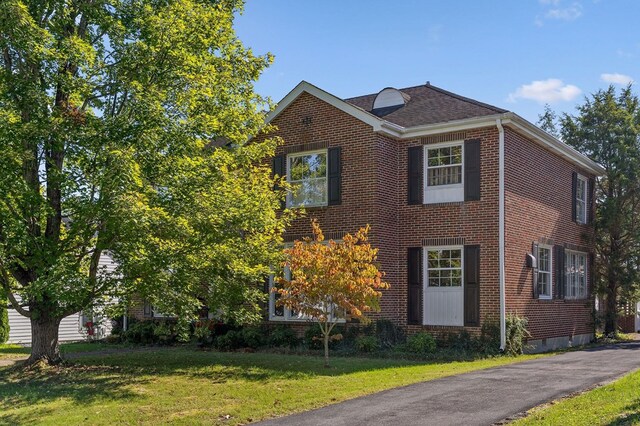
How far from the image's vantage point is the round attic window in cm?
2233

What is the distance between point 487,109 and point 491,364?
7.22 metres

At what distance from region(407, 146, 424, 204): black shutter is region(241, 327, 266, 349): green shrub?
5.70m

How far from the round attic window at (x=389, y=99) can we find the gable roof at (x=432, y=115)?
19cm

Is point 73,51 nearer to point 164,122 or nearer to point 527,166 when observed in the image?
point 164,122

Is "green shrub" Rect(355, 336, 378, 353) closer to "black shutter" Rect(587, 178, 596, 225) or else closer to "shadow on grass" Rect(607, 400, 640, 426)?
"shadow on grass" Rect(607, 400, 640, 426)

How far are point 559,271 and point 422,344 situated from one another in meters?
6.59

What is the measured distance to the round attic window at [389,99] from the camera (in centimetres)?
2233

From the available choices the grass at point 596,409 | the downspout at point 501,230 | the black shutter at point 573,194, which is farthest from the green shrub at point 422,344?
Answer: the black shutter at point 573,194

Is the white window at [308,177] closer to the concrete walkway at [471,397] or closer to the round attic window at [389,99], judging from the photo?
the round attic window at [389,99]

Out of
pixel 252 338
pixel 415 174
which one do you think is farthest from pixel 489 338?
pixel 252 338

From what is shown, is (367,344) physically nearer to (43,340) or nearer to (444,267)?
(444,267)

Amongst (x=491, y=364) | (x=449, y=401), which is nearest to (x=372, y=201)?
(x=491, y=364)

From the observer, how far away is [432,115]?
2045cm

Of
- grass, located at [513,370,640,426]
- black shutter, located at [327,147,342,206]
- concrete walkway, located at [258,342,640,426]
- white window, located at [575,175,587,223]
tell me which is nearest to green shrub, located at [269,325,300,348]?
black shutter, located at [327,147,342,206]
